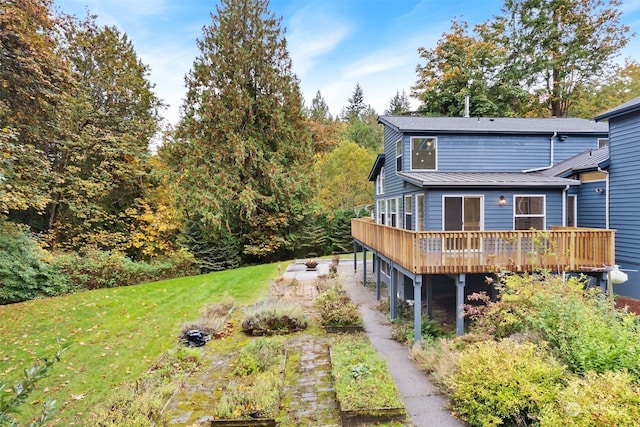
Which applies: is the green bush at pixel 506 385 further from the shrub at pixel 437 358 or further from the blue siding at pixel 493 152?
the blue siding at pixel 493 152

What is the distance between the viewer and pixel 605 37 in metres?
24.7

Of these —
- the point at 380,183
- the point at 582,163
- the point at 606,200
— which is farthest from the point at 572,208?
the point at 380,183

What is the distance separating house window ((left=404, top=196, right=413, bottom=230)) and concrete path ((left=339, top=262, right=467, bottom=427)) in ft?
10.4

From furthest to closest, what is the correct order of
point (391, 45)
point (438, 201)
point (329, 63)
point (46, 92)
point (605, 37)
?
point (329, 63) < point (605, 37) < point (391, 45) < point (46, 92) < point (438, 201)

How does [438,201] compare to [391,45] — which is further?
[391,45]

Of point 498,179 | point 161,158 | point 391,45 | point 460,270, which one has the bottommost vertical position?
point 460,270

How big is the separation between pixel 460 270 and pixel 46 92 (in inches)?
541

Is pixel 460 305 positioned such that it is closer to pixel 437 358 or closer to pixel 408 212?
pixel 437 358

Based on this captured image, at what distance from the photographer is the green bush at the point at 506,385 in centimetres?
482

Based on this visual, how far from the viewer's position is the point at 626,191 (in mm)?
10062

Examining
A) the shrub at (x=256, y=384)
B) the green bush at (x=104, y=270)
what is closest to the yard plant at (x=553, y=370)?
the shrub at (x=256, y=384)

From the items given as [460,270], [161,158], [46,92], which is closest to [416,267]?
[460,270]

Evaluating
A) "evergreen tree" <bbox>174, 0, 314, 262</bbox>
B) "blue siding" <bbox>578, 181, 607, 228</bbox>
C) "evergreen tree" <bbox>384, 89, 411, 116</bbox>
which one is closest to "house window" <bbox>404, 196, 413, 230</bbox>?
"blue siding" <bbox>578, 181, 607, 228</bbox>

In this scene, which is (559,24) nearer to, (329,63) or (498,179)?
(329,63)
